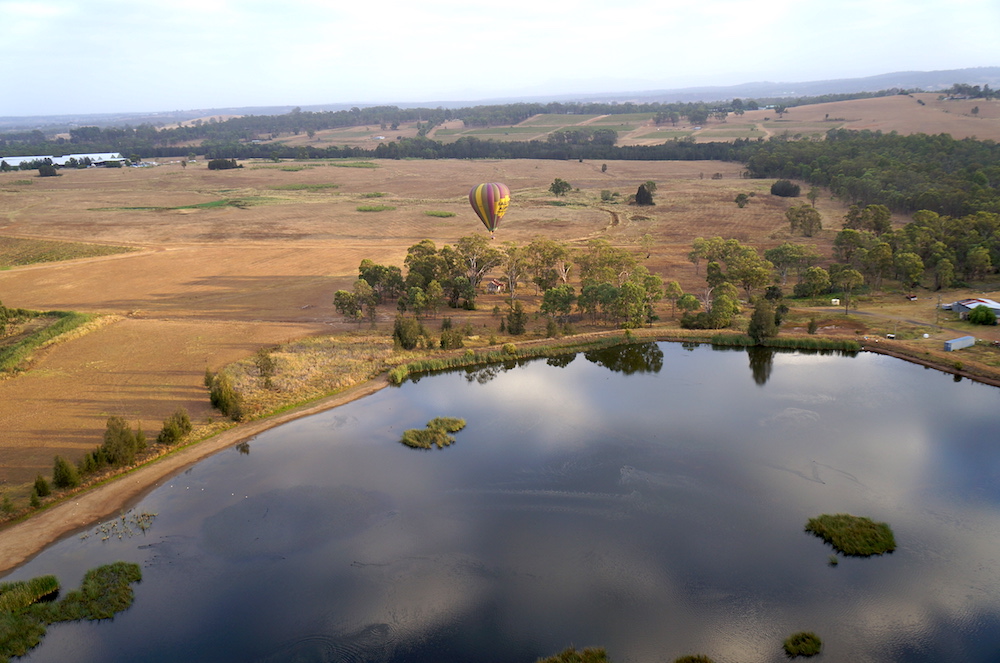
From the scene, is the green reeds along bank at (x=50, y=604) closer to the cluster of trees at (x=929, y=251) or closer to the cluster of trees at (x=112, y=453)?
the cluster of trees at (x=112, y=453)

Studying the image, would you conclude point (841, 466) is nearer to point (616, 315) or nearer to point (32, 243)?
point (616, 315)

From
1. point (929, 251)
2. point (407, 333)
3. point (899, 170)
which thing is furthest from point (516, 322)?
point (899, 170)

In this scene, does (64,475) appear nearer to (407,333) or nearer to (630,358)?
(407,333)

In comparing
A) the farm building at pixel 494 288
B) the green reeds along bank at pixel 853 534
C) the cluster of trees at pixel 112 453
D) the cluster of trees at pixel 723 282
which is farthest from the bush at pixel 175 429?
the cluster of trees at pixel 723 282

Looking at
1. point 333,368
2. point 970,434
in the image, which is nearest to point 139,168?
point 333,368

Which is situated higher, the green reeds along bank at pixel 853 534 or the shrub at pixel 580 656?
the green reeds along bank at pixel 853 534

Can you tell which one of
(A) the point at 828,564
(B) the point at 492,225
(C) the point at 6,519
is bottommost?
(A) the point at 828,564
